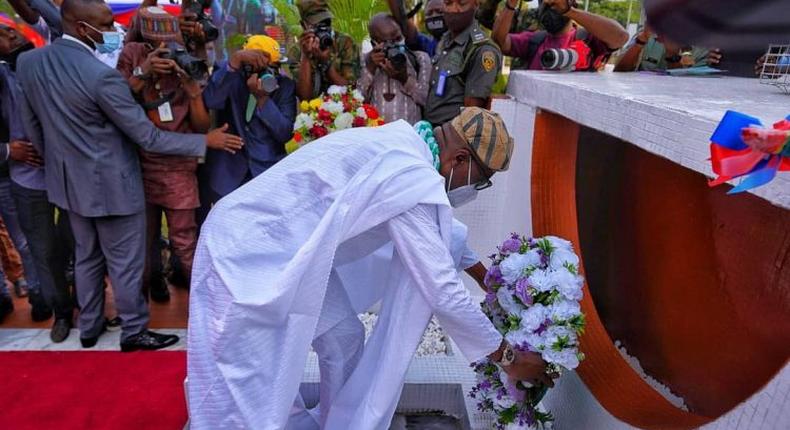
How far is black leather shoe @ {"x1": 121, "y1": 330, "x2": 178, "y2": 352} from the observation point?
3.21 meters

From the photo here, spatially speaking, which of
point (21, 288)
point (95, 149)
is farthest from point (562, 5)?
point (21, 288)

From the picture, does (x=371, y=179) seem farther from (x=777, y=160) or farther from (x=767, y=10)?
(x=767, y=10)

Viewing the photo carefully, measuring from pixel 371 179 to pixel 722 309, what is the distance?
1.22m

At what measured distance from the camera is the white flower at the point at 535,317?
1.69 meters

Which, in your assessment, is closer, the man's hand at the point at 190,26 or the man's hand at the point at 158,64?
the man's hand at the point at 158,64

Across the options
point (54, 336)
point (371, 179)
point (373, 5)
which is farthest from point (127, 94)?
point (373, 5)

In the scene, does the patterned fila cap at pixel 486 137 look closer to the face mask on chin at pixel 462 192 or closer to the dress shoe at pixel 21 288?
the face mask on chin at pixel 462 192

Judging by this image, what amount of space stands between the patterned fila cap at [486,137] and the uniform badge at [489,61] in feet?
5.01

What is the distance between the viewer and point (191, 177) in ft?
11.3

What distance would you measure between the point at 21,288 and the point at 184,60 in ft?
7.35

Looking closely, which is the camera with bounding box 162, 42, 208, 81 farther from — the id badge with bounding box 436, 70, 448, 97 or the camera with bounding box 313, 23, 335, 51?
the id badge with bounding box 436, 70, 448, 97

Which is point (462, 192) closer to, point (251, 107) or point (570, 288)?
point (570, 288)

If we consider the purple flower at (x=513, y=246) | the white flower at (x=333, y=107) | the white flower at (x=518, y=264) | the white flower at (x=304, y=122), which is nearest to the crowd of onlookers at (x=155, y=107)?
the white flower at (x=304, y=122)

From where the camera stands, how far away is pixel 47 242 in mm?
3361
